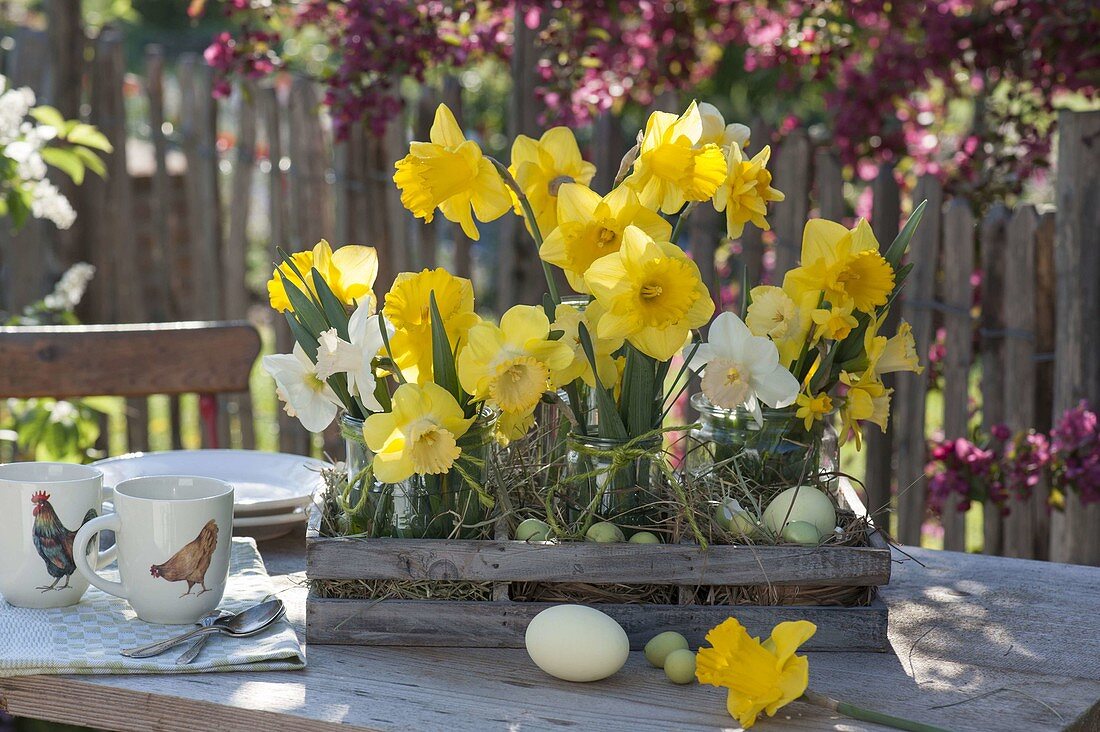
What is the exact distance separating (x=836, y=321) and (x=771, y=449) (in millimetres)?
165

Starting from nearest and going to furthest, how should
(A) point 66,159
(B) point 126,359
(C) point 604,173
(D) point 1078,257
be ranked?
(B) point 126,359
(D) point 1078,257
(A) point 66,159
(C) point 604,173

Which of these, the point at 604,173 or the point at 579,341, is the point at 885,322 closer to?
the point at 604,173

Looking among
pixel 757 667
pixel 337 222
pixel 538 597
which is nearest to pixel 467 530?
pixel 538 597

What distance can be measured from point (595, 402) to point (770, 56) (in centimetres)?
184

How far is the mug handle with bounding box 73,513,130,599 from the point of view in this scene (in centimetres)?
105

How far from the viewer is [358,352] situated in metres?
0.98

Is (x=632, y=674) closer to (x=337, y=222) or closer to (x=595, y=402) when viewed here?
(x=595, y=402)

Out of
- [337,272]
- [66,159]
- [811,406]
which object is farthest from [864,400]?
[66,159]

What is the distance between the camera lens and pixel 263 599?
1130 mm

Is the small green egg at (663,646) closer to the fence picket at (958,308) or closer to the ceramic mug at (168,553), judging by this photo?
the ceramic mug at (168,553)

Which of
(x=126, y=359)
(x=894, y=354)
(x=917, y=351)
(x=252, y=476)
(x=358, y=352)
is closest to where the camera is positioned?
(x=358, y=352)

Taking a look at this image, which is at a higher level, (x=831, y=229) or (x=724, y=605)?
(x=831, y=229)

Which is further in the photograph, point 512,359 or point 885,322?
point 885,322

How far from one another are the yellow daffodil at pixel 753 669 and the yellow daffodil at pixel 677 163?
347 mm
